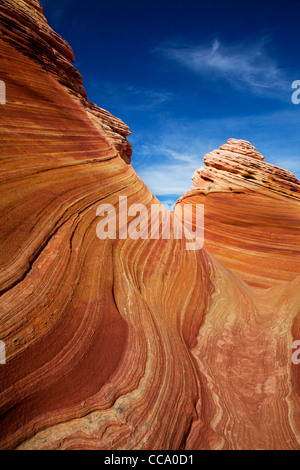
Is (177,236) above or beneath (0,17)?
beneath

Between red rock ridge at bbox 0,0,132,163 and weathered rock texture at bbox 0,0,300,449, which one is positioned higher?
red rock ridge at bbox 0,0,132,163

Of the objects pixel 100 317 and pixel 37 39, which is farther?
pixel 37 39

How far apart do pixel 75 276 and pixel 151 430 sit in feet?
7.76

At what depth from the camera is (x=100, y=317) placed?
12.2 ft

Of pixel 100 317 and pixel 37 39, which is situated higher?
pixel 37 39

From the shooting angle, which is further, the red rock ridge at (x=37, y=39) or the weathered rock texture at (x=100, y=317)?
the red rock ridge at (x=37, y=39)

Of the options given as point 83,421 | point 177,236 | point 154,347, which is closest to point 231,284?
point 177,236

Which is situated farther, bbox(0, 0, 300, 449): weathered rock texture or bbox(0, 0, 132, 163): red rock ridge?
bbox(0, 0, 132, 163): red rock ridge

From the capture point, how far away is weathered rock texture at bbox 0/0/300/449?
270cm

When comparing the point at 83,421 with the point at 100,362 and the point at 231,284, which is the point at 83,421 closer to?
the point at 100,362

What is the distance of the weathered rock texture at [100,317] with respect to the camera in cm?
270

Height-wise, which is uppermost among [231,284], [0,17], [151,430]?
[0,17]

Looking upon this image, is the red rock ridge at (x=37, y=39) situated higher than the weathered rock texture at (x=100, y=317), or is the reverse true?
the red rock ridge at (x=37, y=39)

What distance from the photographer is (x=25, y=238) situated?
144 inches
